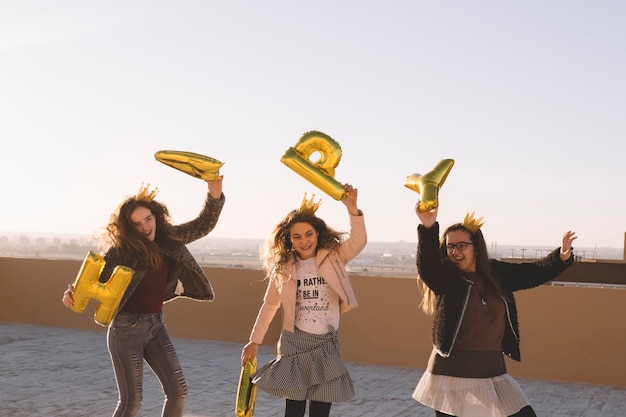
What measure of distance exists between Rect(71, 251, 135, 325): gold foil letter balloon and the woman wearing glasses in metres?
1.60

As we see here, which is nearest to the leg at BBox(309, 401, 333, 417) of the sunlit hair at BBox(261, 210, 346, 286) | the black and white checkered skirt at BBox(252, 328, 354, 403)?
the black and white checkered skirt at BBox(252, 328, 354, 403)

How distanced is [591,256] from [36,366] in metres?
16.8

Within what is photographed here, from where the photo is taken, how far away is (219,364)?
9.98 m

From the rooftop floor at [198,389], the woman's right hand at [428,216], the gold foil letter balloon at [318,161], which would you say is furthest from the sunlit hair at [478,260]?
the rooftop floor at [198,389]

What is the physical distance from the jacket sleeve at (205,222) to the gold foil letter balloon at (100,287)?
0.54 metres

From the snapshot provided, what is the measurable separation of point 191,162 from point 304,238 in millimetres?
806

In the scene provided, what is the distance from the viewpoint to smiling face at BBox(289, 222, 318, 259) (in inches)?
191

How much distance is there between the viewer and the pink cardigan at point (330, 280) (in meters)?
4.78

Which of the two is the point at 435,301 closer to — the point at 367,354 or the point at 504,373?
the point at 504,373

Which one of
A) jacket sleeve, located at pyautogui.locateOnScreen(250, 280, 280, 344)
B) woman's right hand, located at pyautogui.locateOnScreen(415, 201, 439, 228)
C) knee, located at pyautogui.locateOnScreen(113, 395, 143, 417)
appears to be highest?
woman's right hand, located at pyautogui.locateOnScreen(415, 201, 439, 228)

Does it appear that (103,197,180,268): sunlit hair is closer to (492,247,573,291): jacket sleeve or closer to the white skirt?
the white skirt

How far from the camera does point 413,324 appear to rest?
Result: 10.2 meters

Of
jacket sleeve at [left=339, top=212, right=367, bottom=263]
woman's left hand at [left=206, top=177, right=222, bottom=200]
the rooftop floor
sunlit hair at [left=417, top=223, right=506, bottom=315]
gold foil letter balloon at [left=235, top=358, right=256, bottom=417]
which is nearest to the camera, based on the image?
sunlit hair at [left=417, top=223, right=506, bottom=315]

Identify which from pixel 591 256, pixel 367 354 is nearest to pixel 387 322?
pixel 367 354
